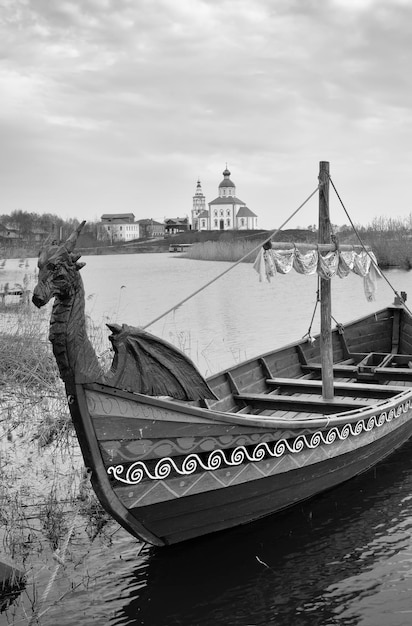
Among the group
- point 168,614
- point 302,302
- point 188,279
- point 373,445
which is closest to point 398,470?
point 373,445

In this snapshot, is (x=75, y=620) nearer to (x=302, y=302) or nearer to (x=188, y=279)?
(x=302, y=302)

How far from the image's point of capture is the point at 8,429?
750cm

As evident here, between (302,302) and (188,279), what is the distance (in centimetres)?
1160

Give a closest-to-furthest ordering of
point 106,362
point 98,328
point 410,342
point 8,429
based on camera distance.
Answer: point 8,429 → point 106,362 → point 410,342 → point 98,328

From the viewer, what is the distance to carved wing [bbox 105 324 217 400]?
441 cm

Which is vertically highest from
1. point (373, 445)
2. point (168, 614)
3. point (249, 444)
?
point (249, 444)

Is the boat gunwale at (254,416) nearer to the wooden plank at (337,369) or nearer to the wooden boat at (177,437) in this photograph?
the wooden boat at (177,437)

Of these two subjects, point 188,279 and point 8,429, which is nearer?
point 8,429

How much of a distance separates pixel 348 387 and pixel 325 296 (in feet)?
4.02

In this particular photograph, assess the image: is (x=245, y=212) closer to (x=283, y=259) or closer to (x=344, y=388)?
(x=344, y=388)

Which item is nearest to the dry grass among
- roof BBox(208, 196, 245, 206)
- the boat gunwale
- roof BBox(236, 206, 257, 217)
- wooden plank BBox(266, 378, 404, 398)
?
the boat gunwale

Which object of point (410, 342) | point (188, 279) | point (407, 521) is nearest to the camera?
point (407, 521)

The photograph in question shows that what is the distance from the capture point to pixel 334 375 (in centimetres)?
921

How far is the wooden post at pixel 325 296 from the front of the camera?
7.18 m
